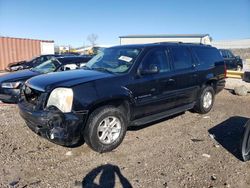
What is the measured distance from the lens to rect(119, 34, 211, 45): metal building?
49406mm

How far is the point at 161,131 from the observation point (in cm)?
582

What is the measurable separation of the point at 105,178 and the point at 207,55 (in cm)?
487

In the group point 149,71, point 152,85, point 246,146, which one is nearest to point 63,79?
point 149,71

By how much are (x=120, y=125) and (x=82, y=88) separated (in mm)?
1030

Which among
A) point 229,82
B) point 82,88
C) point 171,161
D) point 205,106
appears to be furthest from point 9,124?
point 229,82

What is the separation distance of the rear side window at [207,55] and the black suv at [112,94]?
16cm

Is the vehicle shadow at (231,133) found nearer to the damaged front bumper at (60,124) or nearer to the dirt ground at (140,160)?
the dirt ground at (140,160)

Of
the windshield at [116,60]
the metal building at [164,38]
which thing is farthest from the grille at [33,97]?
the metal building at [164,38]

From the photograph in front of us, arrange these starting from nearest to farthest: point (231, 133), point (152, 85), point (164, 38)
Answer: point (152, 85) → point (231, 133) → point (164, 38)

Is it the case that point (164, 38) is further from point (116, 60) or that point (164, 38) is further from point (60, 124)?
point (60, 124)

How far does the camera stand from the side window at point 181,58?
602cm

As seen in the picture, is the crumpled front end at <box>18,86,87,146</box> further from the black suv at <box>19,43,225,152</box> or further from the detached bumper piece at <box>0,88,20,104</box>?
the detached bumper piece at <box>0,88,20,104</box>

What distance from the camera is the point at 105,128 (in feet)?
15.3

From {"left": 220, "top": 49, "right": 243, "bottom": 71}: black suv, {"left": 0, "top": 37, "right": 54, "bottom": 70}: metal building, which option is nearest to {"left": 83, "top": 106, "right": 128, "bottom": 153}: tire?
{"left": 220, "top": 49, "right": 243, "bottom": 71}: black suv
